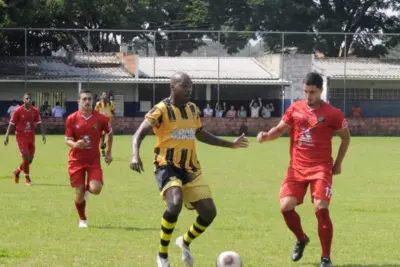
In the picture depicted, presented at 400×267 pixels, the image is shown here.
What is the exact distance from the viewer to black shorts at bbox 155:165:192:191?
9.48 m

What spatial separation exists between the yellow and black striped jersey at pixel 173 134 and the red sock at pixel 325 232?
1398mm

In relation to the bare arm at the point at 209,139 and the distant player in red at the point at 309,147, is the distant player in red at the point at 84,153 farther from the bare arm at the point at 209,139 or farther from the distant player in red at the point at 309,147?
the distant player in red at the point at 309,147

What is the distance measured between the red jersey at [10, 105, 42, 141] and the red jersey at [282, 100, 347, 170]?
37.2ft

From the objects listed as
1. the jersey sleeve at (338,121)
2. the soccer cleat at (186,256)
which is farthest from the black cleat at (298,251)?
the jersey sleeve at (338,121)

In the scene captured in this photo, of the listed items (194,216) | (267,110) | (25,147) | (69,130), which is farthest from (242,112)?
(69,130)

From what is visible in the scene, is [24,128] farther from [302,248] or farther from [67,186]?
[302,248]

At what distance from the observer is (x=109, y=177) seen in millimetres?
22094

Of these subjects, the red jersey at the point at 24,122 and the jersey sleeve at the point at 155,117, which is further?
the red jersey at the point at 24,122

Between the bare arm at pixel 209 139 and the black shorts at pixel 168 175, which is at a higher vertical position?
the bare arm at pixel 209 139

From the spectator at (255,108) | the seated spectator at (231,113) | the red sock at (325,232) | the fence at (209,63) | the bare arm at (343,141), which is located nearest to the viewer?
the red sock at (325,232)

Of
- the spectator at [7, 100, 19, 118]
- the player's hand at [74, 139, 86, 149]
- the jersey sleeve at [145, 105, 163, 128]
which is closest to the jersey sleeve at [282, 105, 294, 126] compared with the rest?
the jersey sleeve at [145, 105, 163, 128]

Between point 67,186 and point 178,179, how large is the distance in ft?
34.0

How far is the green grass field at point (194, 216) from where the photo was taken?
10.4 meters

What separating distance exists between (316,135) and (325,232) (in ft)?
3.50
